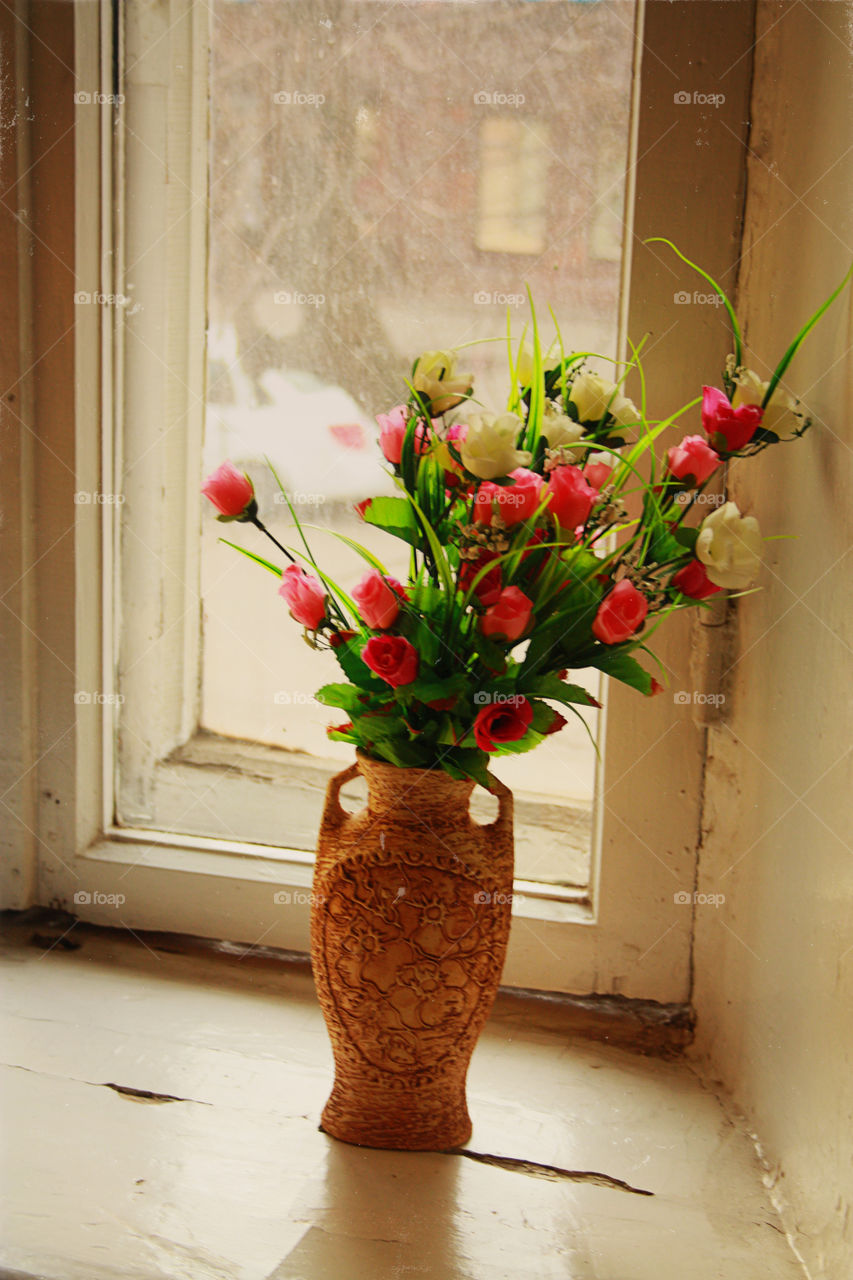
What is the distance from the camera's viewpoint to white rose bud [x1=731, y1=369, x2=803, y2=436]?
84 cm

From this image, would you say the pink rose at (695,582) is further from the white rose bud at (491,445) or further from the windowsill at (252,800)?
the windowsill at (252,800)

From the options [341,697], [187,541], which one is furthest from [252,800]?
[341,697]

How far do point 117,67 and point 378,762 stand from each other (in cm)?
88

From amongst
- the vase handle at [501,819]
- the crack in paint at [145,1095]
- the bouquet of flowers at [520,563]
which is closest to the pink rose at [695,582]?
the bouquet of flowers at [520,563]

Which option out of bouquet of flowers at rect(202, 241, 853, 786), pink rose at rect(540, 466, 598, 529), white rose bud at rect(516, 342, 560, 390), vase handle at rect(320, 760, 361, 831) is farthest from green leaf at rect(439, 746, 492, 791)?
white rose bud at rect(516, 342, 560, 390)

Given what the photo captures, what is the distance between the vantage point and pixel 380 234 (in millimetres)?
1188

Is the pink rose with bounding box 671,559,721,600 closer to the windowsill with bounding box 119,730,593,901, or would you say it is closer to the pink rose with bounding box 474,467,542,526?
the pink rose with bounding box 474,467,542,526

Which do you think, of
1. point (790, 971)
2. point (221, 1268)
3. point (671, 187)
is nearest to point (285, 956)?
point (221, 1268)

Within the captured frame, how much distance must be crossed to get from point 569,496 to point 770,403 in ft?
0.65

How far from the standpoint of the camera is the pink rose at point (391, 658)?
800mm

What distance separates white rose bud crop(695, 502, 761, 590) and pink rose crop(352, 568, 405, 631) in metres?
0.24

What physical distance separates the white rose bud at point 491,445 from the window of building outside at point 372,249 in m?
0.41

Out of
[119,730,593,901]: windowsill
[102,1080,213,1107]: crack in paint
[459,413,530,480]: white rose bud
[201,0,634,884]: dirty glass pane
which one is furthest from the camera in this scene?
[119,730,593,901]: windowsill

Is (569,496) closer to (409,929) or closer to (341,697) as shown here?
(341,697)
